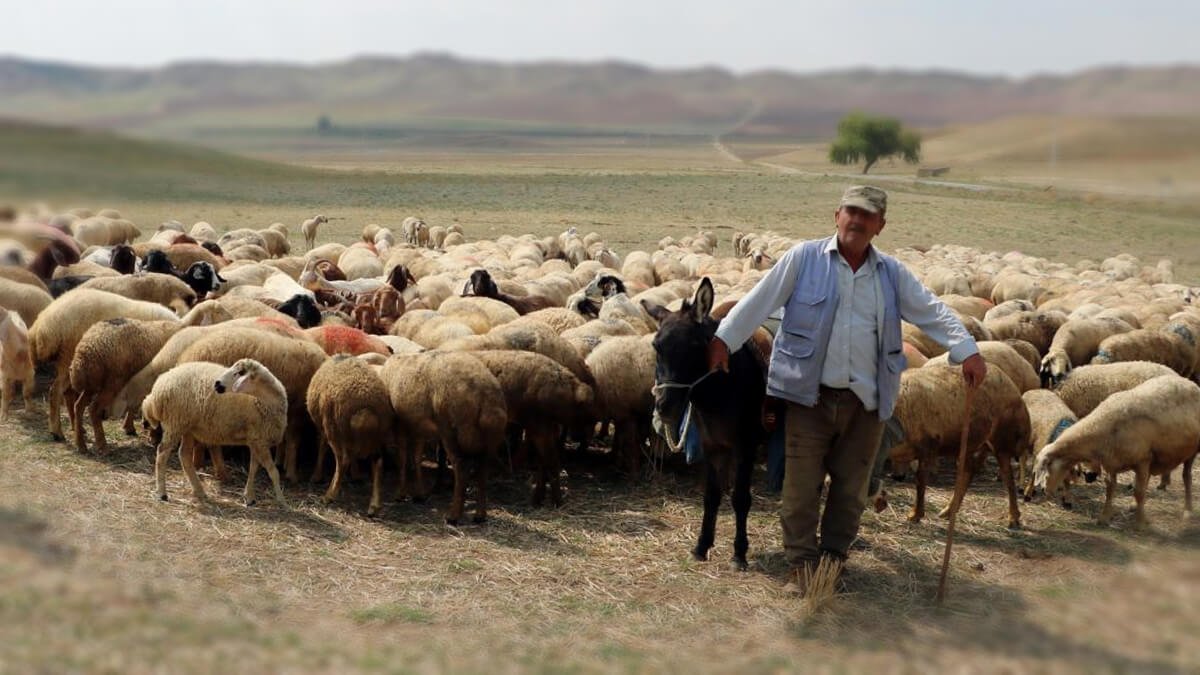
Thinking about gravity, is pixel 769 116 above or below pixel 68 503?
above

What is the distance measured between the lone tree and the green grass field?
24.6 inches

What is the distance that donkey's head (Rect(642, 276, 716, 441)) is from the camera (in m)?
6.58

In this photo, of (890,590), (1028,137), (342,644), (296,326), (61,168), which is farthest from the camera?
(296,326)

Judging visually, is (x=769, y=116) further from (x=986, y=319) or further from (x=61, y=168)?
(x=986, y=319)

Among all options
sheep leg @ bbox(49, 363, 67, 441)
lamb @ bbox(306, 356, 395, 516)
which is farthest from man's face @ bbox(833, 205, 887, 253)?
sheep leg @ bbox(49, 363, 67, 441)

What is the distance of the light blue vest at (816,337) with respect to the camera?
610cm

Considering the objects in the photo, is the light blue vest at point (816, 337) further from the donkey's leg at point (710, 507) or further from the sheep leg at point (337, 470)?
the sheep leg at point (337, 470)

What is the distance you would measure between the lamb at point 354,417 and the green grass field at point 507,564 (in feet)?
1.24

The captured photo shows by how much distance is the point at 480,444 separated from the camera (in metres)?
7.98

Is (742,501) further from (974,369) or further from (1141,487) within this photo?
(1141,487)

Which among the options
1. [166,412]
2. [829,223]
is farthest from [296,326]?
[829,223]

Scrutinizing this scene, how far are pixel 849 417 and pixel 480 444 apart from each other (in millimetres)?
3096

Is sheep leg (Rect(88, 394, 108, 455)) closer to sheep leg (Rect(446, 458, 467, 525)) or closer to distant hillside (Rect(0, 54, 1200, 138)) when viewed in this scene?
sheep leg (Rect(446, 458, 467, 525))

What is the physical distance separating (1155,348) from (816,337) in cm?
779
